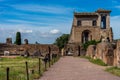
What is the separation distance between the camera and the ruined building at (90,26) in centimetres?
9488

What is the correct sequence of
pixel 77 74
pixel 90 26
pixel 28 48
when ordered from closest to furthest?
pixel 77 74
pixel 28 48
pixel 90 26

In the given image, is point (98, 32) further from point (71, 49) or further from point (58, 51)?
point (58, 51)

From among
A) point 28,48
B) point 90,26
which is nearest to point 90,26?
point 90,26

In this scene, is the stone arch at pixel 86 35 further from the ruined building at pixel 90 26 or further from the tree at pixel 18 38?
the tree at pixel 18 38

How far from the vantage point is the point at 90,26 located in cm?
9650

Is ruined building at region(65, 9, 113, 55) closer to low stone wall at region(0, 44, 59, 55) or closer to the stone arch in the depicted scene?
the stone arch

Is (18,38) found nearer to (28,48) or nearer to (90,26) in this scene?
(28,48)

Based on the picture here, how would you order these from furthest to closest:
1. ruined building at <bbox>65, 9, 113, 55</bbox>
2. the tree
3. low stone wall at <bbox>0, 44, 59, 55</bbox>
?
ruined building at <bbox>65, 9, 113, 55</bbox> < the tree < low stone wall at <bbox>0, 44, 59, 55</bbox>

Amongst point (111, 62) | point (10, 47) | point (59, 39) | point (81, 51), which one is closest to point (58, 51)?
point (81, 51)

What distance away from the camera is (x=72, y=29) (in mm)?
97500

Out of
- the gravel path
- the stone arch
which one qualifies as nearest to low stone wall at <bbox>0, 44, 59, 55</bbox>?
the stone arch

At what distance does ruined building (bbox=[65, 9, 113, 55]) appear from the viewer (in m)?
94.7

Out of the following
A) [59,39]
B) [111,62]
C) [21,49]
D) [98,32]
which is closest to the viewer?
[111,62]

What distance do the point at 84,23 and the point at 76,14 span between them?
3.23 meters
